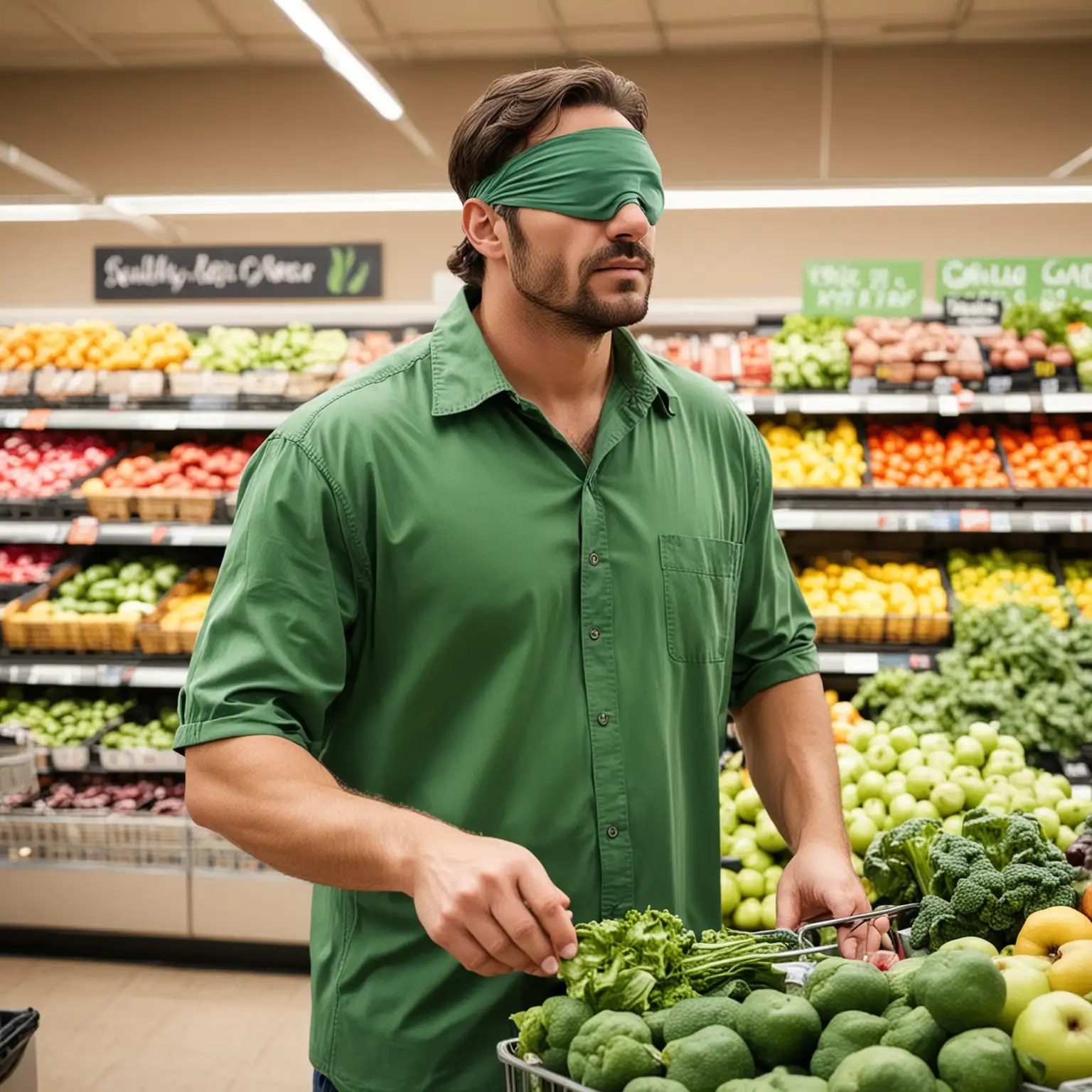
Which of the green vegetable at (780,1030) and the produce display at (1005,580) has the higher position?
the produce display at (1005,580)

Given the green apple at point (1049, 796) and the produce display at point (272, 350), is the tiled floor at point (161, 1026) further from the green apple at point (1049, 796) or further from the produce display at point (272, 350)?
the produce display at point (272, 350)

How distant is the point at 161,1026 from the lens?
385cm

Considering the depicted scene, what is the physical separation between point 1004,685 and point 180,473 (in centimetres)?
354

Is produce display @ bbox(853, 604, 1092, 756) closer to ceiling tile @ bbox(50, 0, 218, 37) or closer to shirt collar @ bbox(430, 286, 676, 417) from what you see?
shirt collar @ bbox(430, 286, 676, 417)

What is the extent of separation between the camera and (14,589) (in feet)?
16.3

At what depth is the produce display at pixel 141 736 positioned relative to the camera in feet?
15.3

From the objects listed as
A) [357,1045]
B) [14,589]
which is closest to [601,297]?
[357,1045]

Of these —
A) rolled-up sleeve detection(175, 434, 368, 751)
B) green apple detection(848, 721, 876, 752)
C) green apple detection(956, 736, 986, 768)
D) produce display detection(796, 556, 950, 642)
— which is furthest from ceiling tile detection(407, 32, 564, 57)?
rolled-up sleeve detection(175, 434, 368, 751)

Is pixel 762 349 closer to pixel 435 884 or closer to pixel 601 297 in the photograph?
pixel 601 297

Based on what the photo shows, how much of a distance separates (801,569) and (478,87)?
4270 mm

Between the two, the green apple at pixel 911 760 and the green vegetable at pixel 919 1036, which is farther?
the green apple at pixel 911 760

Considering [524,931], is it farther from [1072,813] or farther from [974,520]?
[974,520]

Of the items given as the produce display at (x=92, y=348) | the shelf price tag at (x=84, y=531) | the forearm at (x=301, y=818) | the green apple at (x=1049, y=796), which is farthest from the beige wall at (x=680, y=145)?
the forearm at (x=301, y=818)

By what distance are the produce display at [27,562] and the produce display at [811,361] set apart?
3.30m
